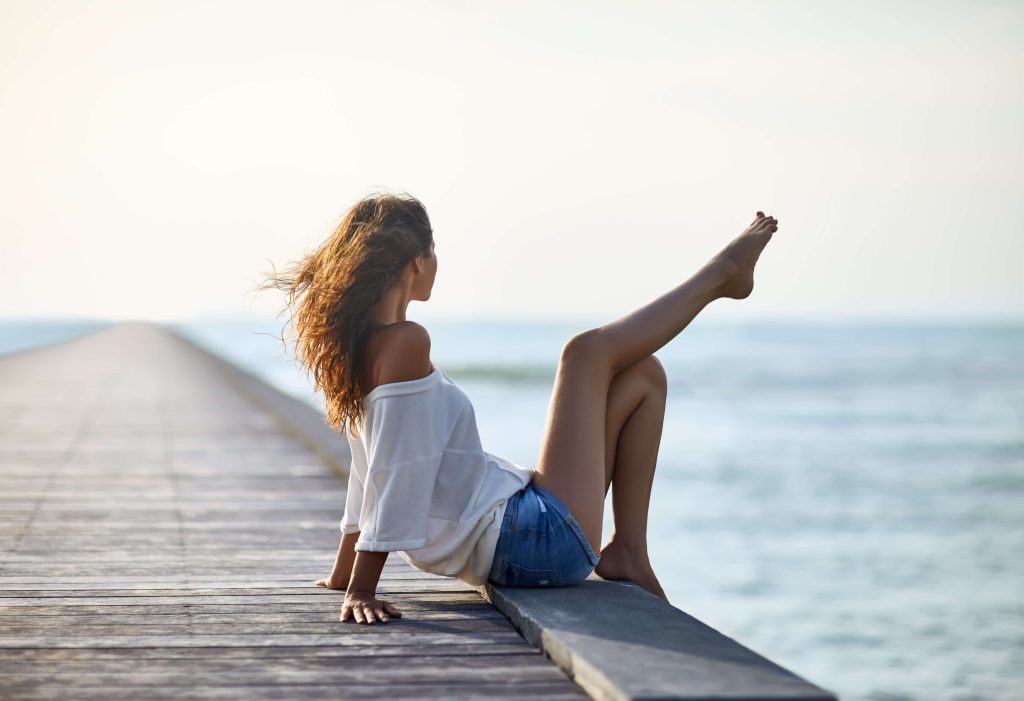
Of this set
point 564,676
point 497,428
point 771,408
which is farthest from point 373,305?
point 771,408

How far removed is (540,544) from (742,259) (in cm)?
92

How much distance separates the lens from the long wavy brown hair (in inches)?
112

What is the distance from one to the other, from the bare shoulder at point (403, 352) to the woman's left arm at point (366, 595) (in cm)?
44

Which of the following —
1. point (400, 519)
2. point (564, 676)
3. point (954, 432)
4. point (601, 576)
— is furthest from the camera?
point (954, 432)

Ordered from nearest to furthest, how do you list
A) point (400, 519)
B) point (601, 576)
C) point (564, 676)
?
point (564, 676) < point (400, 519) < point (601, 576)

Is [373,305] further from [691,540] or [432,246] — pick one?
[691,540]

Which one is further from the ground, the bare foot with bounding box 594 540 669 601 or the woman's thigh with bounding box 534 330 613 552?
the woman's thigh with bounding box 534 330 613 552

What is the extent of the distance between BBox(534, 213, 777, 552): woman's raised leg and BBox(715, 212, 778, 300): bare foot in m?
0.07

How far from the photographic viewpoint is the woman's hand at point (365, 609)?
2.87 m

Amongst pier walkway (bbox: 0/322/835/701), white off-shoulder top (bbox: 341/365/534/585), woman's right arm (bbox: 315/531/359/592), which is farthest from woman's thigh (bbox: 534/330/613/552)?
woman's right arm (bbox: 315/531/359/592)

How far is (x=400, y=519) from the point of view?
281cm

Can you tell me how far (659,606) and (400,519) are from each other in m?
0.66

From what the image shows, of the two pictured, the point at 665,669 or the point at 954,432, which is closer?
the point at 665,669

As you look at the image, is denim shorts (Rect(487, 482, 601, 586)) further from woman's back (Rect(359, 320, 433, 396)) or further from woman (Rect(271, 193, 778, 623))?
woman's back (Rect(359, 320, 433, 396))
